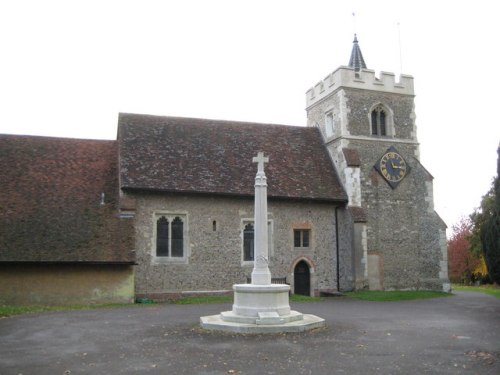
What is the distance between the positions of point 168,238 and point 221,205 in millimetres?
2806

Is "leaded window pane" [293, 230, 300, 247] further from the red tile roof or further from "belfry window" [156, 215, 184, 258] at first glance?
the red tile roof

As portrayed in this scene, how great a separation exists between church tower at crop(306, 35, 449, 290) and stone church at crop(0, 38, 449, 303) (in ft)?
0.22

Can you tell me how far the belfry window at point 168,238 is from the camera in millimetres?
22620

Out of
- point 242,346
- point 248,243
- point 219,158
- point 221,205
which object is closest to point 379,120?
A: point 219,158

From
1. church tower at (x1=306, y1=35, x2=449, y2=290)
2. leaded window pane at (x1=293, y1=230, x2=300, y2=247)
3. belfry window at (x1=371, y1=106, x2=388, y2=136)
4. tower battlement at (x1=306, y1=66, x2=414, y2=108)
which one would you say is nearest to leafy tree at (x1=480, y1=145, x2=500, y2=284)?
church tower at (x1=306, y1=35, x2=449, y2=290)

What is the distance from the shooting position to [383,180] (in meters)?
26.5

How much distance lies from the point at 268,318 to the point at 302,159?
1530 cm

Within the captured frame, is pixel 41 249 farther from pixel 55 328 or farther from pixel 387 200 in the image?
pixel 387 200

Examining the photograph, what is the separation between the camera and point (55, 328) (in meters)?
12.9

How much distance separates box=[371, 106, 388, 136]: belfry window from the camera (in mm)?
27663

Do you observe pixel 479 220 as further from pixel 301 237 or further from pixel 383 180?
pixel 301 237

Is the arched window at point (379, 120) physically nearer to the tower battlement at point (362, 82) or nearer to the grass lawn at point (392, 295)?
the tower battlement at point (362, 82)

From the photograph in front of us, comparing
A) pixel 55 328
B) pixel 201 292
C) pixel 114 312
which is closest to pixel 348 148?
pixel 201 292

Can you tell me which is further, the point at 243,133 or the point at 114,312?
the point at 243,133
